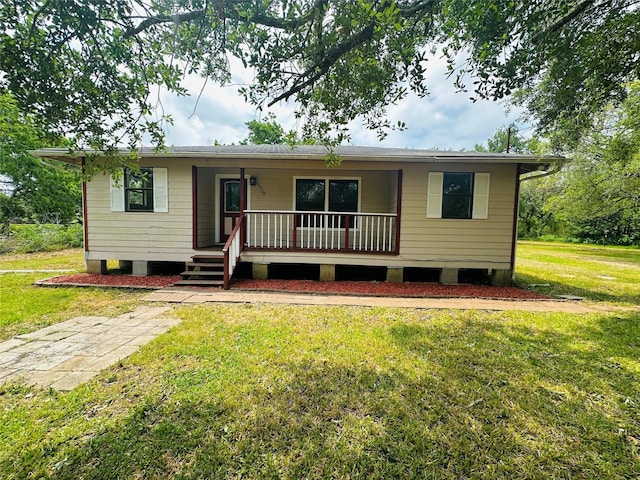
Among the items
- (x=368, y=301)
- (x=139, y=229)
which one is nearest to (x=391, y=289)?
(x=368, y=301)

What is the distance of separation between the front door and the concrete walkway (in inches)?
120

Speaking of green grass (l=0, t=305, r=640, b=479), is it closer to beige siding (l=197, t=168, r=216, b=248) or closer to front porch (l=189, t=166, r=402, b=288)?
front porch (l=189, t=166, r=402, b=288)

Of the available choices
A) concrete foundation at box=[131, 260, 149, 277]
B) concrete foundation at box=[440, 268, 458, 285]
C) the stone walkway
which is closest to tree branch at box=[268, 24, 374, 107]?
the stone walkway

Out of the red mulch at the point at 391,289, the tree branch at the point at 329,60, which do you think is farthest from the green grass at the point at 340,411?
the tree branch at the point at 329,60

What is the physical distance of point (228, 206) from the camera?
8.38 meters

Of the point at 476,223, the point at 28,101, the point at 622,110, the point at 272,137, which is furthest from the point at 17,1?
the point at 272,137

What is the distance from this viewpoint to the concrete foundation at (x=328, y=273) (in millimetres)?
6875

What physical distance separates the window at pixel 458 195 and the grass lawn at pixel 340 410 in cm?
365

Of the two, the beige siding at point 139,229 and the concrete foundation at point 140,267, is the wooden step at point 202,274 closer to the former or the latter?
the beige siding at point 139,229

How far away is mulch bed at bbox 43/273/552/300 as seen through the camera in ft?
18.9

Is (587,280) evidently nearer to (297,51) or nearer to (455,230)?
(455,230)

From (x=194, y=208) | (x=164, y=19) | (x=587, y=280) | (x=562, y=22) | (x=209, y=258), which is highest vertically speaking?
(x=562, y=22)

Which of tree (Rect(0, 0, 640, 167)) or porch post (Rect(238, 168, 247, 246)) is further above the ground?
tree (Rect(0, 0, 640, 167))

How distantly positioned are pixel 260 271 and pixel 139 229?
3.19 meters
